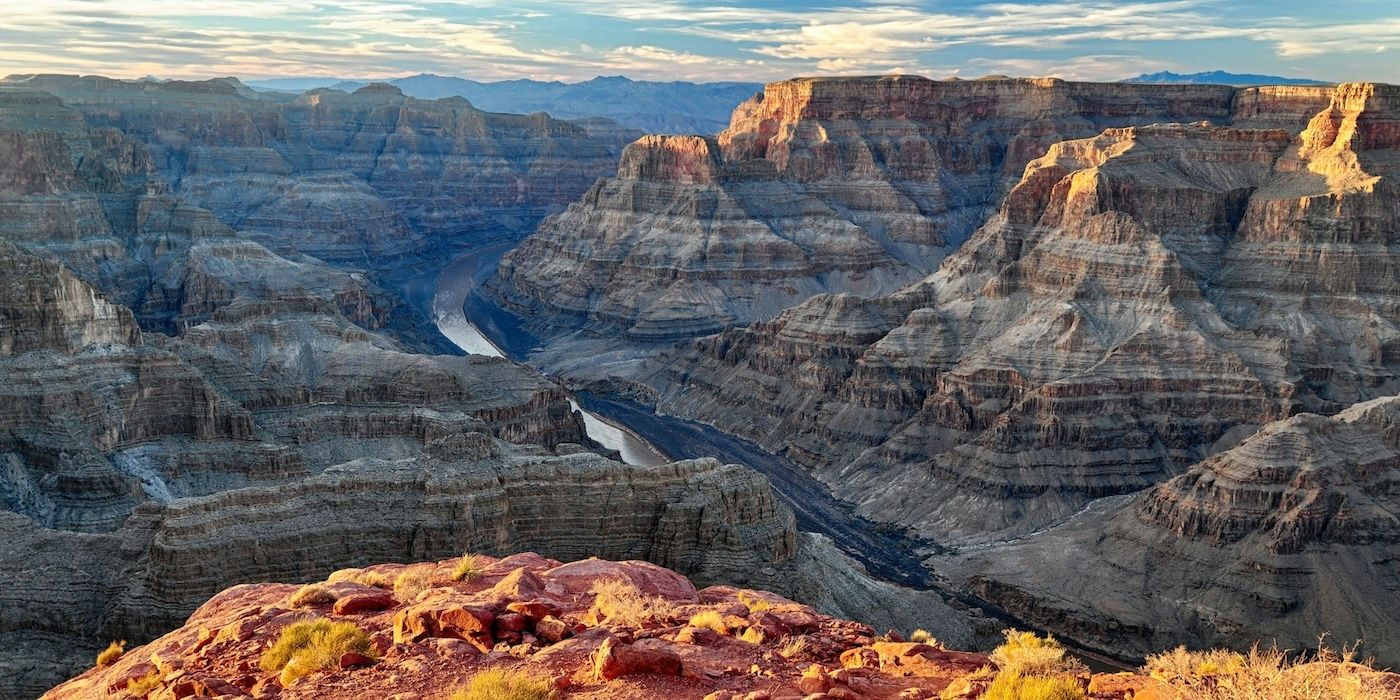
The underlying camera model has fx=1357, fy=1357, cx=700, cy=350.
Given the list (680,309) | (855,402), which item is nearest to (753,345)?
(855,402)

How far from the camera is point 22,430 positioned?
72.1m

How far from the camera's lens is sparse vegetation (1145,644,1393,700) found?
21.3 m

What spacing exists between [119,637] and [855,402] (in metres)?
70.1

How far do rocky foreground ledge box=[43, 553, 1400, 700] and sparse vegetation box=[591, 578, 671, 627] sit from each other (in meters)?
0.06

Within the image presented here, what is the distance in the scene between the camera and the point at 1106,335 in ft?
337

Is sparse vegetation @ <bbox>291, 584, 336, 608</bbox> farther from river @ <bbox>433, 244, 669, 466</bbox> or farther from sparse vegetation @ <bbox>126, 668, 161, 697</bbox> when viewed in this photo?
river @ <bbox>433, 244, 669, 466</bbox>

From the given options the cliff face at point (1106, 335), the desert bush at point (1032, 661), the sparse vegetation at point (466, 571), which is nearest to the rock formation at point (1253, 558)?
the cliff face at point (1106, 335)

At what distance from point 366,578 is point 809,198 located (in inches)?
5780

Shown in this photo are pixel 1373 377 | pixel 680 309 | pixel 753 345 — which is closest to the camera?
Answer: pixel 1373 377

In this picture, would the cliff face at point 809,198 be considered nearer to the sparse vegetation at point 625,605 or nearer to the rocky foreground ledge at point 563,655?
the sparse vegetation at point 625,605

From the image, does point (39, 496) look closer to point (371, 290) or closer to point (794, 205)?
point (371, 290)

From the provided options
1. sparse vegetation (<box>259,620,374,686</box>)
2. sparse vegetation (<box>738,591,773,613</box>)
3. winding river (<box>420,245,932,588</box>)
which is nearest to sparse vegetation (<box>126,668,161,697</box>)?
sparse vegetation (<box>259,620,374,686</box>)

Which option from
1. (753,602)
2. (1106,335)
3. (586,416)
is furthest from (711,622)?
(586,416)

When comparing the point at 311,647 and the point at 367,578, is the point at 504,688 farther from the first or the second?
the point at 367,578
